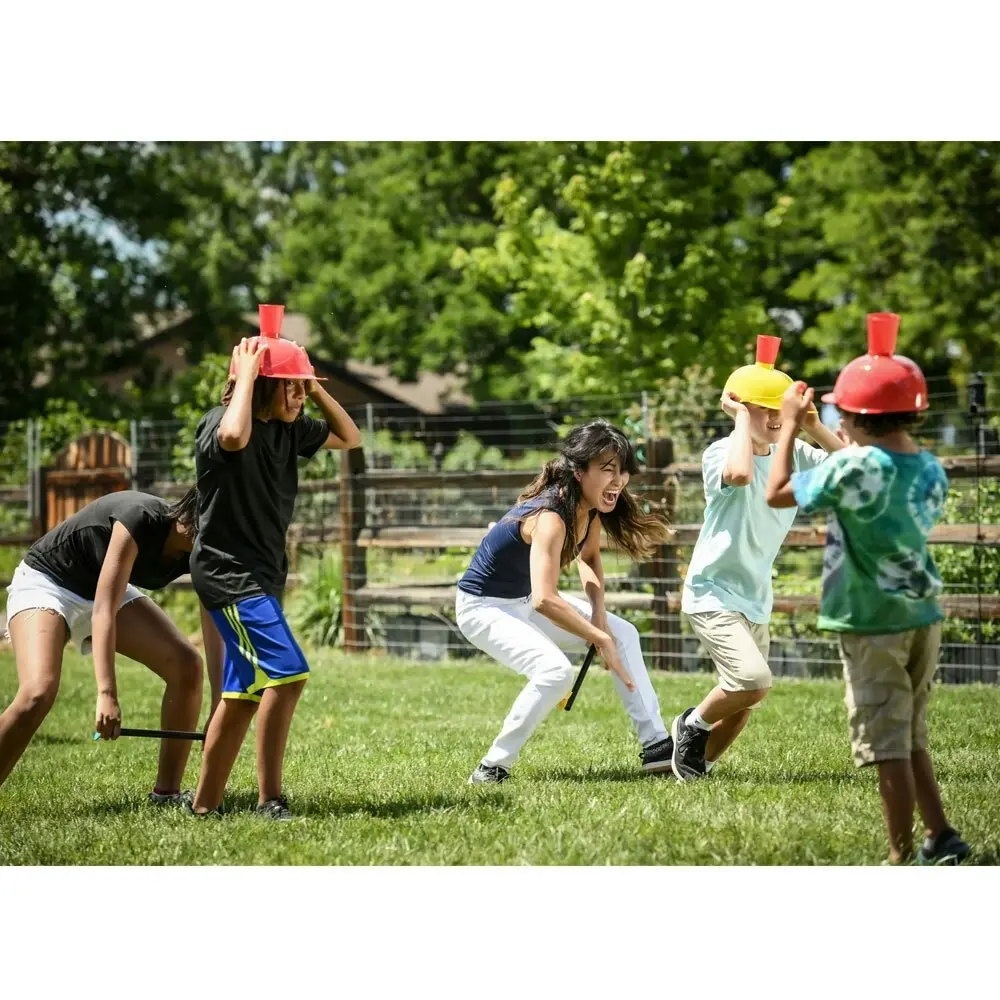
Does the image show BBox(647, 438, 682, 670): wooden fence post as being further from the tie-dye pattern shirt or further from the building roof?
the building roof

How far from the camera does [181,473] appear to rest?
47.0 ft

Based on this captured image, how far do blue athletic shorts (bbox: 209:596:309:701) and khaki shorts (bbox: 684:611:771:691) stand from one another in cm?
175

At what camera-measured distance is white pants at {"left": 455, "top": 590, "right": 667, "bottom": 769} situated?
18.3ft

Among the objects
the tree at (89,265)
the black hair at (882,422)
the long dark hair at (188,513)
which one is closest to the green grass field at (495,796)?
the long dark hair at (188,513)

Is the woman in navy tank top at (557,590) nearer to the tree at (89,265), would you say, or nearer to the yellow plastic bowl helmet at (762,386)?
the yellow plastic bowl helmet at (762,386)

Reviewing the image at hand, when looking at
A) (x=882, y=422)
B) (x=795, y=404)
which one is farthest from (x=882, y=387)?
(x=795, y=404)

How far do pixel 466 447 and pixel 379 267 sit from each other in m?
9.97

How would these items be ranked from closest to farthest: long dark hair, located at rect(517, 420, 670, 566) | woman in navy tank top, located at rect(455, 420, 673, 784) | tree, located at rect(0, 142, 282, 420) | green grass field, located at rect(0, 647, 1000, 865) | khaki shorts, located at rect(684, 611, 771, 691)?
green grass field, located at rect(0, 647, 1000, 865) → khaki shorts, located at rect(684, 611, 771, 691) → woman in navy tank top, located at rect(455, 420, 673, 784) → long dark hair, located at rect(517, 420, 670, 566) → tree, located at rect(0, 142, 282, 420)

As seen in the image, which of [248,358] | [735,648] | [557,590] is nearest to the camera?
[248,358]

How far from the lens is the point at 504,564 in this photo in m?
5.98

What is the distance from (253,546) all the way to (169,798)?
133cm

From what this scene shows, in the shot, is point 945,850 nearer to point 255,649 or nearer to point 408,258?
point 255,649

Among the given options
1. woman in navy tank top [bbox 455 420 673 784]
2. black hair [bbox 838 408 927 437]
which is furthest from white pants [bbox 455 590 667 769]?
black hair [bbox 838 408 927 437]

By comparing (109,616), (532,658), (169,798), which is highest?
(109,616)
